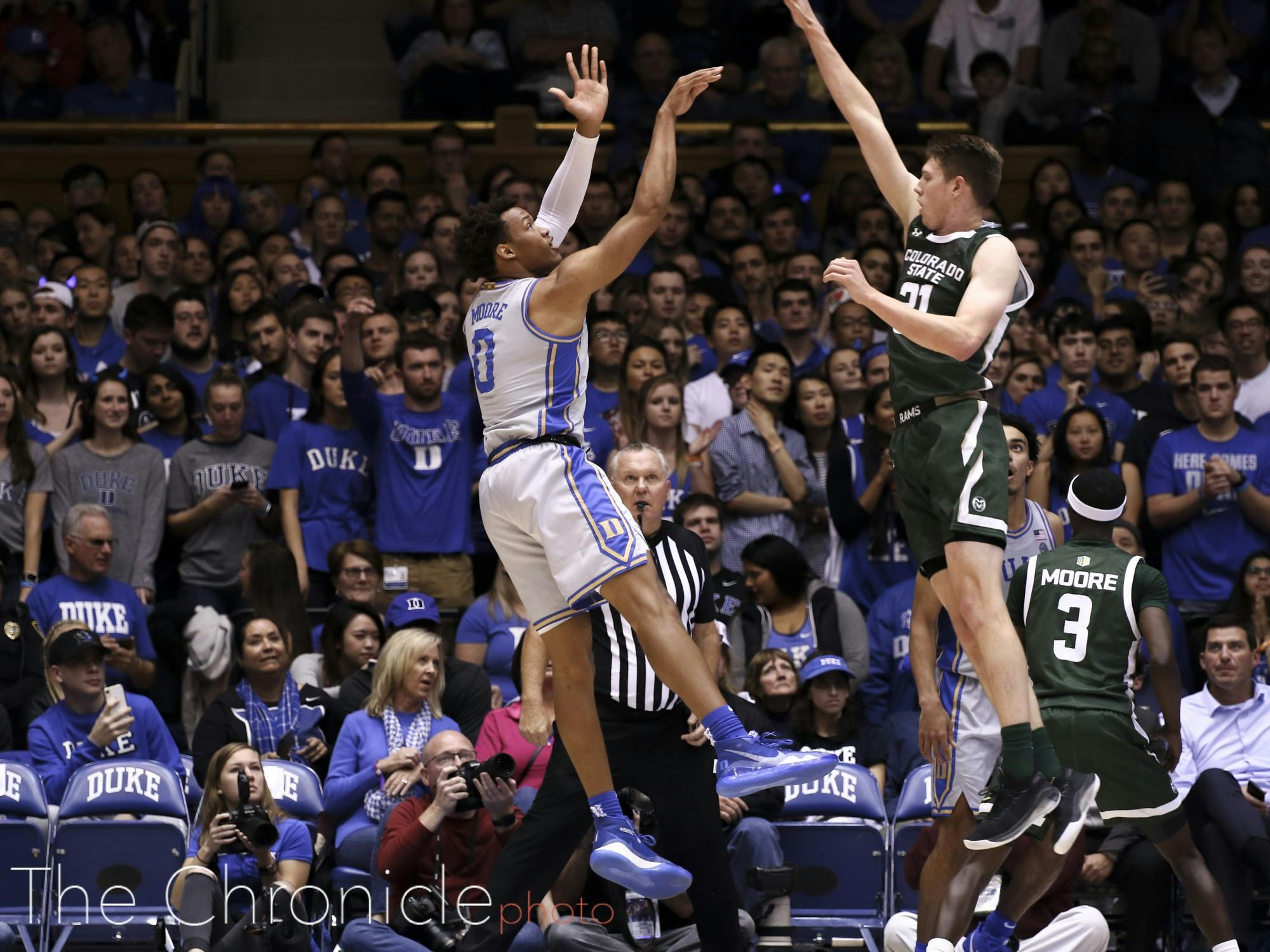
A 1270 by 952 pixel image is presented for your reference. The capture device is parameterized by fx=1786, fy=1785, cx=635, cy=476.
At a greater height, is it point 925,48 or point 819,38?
point 819,38

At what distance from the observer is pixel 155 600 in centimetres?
1091

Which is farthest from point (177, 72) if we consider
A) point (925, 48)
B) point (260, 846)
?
point (260, 846)

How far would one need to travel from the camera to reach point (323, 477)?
1094cm

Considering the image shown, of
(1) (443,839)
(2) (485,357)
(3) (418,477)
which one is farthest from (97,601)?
(2) (485,357)

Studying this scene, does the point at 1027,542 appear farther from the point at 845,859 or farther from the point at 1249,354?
the point at 1249,354

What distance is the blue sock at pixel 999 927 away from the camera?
707 cm

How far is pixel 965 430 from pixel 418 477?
512 cm

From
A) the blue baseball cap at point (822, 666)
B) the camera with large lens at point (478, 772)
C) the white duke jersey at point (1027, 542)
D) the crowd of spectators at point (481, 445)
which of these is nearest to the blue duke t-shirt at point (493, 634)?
the crowd of spectators at point (481, 445)

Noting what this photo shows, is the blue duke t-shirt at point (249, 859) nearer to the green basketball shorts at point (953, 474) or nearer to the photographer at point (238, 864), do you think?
the photographer at point (238, 864)

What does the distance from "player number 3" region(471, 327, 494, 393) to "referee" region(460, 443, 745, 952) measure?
94 centimetres

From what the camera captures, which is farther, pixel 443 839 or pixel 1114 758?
pixel 443 839

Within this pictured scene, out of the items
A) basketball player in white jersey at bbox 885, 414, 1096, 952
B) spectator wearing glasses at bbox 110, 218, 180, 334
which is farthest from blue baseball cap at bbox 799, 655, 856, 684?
spectator wearing glasses at bbox 110, 218, 180, 334

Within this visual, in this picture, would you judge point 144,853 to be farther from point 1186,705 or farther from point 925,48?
point 925,48

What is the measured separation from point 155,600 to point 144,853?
97.1 inches
